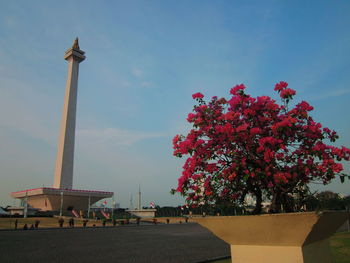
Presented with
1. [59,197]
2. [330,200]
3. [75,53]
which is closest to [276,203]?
[330,200]

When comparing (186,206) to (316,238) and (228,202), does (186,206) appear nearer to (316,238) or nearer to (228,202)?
(228,202)

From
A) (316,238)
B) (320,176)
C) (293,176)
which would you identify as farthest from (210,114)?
(316,238)

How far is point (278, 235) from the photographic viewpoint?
431cm

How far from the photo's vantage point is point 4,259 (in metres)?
11.2

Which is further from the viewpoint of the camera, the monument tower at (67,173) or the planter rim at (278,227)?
the monument tower at (67,173)

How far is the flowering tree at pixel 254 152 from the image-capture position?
14.7ft

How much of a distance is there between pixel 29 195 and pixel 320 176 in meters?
69.0

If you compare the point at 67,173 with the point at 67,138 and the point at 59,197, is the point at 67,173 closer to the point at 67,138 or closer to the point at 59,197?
the point at 59,197

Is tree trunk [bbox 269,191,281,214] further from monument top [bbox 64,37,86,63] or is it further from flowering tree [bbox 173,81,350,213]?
monument top [bbox 64,37,86,63]

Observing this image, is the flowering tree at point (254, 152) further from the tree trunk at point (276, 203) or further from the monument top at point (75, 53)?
the monument top at point (75, 53)

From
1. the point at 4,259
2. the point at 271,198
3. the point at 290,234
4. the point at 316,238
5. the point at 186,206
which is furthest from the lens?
the point at 4,259

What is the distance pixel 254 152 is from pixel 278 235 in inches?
52.4

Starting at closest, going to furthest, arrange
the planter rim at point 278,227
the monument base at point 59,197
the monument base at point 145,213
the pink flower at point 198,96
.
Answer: the planter rim at point 278,227
the pink flower at point 198,96
the monument base at point 59,197
the monument base at point 145,213

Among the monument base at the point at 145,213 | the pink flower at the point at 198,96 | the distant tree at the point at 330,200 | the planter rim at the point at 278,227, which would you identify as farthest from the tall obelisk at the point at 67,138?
the distant tree at the point at 330,200
